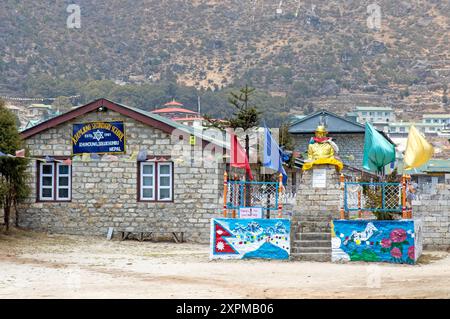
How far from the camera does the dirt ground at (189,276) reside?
16125 millimetres

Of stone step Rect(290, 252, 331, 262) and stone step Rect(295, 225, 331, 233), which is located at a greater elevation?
stone step Rect(295, 225, 331, 233)

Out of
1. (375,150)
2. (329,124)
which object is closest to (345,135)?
(329,124)

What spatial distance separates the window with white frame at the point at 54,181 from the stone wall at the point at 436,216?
11.4 m

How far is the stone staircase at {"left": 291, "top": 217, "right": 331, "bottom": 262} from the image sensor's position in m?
22.5

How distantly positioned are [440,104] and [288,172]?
109633mm

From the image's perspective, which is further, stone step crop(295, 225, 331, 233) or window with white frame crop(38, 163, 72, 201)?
window with white frame crop(38, 163, 72, 201)

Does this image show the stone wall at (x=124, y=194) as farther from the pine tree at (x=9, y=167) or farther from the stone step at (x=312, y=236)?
the stone step at (x=312, y=236)

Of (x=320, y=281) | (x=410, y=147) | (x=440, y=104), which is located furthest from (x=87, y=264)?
(x=440, y=104)

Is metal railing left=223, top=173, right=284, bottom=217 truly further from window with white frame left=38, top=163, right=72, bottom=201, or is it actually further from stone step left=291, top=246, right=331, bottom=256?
window with white frame left=38, top=163, right=72, bottom=201

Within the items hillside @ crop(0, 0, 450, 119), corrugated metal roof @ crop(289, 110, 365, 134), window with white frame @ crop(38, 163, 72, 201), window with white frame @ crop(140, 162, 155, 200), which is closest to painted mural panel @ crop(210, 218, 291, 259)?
window with white frame @ crop(140, 162, 155, 200)

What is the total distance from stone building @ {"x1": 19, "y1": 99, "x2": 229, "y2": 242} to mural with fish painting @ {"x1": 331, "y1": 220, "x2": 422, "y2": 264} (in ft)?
25.7

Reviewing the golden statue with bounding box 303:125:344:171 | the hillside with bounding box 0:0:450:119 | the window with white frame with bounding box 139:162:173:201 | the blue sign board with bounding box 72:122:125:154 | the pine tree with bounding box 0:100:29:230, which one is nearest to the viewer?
the golden statue with bounding box 303:125:344:171

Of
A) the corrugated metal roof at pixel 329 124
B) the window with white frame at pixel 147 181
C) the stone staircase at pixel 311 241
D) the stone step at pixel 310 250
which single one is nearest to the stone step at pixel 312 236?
the stone staircase at pixel 311 241
